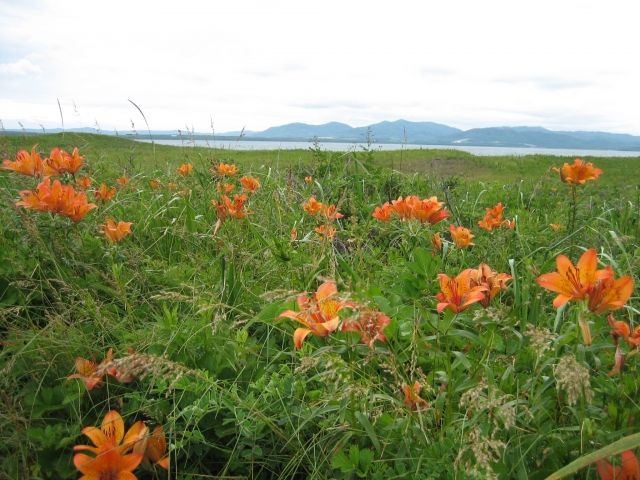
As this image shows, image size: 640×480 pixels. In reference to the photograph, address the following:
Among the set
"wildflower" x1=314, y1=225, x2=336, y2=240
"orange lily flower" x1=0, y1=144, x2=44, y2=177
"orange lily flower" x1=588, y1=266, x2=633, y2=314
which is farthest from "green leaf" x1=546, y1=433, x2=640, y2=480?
"orange lily flower" x1=0, y1=144, x2=44, y2=177

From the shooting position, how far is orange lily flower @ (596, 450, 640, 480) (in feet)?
3.02

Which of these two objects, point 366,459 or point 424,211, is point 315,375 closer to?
point 366,459

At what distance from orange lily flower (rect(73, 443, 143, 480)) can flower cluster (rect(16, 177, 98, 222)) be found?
1.11 meters

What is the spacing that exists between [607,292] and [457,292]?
0.36 m

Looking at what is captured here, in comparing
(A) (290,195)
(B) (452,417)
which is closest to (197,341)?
(B) (452,417)

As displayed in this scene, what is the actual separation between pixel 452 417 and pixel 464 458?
0.24 meters

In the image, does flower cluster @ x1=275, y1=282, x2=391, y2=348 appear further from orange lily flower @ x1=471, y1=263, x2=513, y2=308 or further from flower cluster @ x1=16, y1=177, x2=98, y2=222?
flower cluster @ x1=16, y1=177, x2=98, y2=222

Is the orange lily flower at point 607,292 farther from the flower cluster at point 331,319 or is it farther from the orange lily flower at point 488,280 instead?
the flower cluster at point 331,319

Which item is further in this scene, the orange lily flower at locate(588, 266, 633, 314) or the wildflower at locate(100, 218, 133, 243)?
the wildflower at locate(100, 218, 133, 243)

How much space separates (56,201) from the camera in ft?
5.95

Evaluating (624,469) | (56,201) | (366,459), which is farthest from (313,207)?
(624,469)

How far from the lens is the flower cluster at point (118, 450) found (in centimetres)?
110

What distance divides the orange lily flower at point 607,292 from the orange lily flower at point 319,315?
0.55 metres

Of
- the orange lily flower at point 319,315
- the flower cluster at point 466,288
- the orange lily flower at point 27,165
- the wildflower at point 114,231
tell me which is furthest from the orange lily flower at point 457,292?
the orange lily flower at point 27,165
